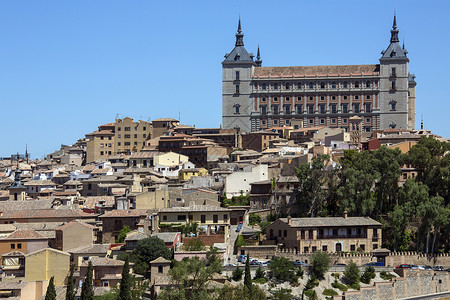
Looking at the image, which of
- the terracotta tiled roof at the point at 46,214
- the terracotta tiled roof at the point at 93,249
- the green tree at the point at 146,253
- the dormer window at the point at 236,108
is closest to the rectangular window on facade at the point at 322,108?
the dormer window at the point at 236,108

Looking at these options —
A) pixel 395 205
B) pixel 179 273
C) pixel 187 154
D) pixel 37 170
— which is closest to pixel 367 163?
pixel 395 205

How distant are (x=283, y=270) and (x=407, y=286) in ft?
36.1

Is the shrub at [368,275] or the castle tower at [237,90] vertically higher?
the castle tower at [237,90]

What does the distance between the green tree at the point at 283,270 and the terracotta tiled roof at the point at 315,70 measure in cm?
7877

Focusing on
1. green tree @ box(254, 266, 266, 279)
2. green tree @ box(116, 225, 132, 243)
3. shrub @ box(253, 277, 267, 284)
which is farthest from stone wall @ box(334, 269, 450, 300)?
green tree @ box(116, 225, 132, 243)

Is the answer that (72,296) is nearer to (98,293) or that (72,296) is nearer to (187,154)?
(98,293)

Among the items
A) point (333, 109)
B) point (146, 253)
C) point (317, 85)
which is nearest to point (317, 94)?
point (317, 85)

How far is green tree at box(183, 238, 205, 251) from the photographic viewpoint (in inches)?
2766

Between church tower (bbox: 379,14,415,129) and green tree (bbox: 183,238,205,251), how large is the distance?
73638 mm

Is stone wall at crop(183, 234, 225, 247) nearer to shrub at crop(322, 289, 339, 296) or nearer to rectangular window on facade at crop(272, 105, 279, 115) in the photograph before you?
shrub at crop(322, 289, 339, 296)

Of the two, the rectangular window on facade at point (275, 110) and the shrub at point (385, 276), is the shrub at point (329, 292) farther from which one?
the rectangular window on facade at point (275, 110)

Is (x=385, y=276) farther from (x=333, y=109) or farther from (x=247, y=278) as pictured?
(x=333, y=109)

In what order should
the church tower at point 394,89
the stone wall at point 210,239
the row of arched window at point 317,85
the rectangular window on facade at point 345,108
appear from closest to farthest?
1. the stone wall at point 210,239
2. the church tower at point 394,89
3. the rectangular window on facade at point 345,108
4. the row of arched window at point 317,85

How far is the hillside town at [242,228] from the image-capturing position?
2635 inches
